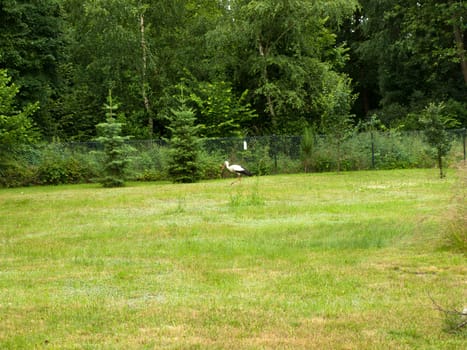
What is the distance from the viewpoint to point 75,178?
29.1 m

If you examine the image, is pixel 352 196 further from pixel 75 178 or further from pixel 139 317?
pixel 75 178

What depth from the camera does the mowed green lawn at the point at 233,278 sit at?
5.58m

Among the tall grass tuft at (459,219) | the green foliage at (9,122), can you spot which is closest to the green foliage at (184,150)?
the green foliage at (9,122)

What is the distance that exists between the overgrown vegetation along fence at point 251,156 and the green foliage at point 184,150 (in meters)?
1.53

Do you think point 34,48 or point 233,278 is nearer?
point 233,278

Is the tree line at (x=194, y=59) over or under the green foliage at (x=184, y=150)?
over

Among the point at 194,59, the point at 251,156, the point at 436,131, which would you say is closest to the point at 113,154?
the point at 251,156

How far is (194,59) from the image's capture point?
37.1 m

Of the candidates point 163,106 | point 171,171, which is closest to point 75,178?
point 171,171

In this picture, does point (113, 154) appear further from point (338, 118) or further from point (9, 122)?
point (338, 118)

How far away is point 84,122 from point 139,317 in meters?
35.0

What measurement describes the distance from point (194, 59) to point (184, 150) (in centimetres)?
1174

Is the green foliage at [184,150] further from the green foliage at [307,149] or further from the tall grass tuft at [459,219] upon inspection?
the tall grass tuft at [459,219]

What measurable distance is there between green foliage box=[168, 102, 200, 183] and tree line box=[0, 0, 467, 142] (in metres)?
6.37
